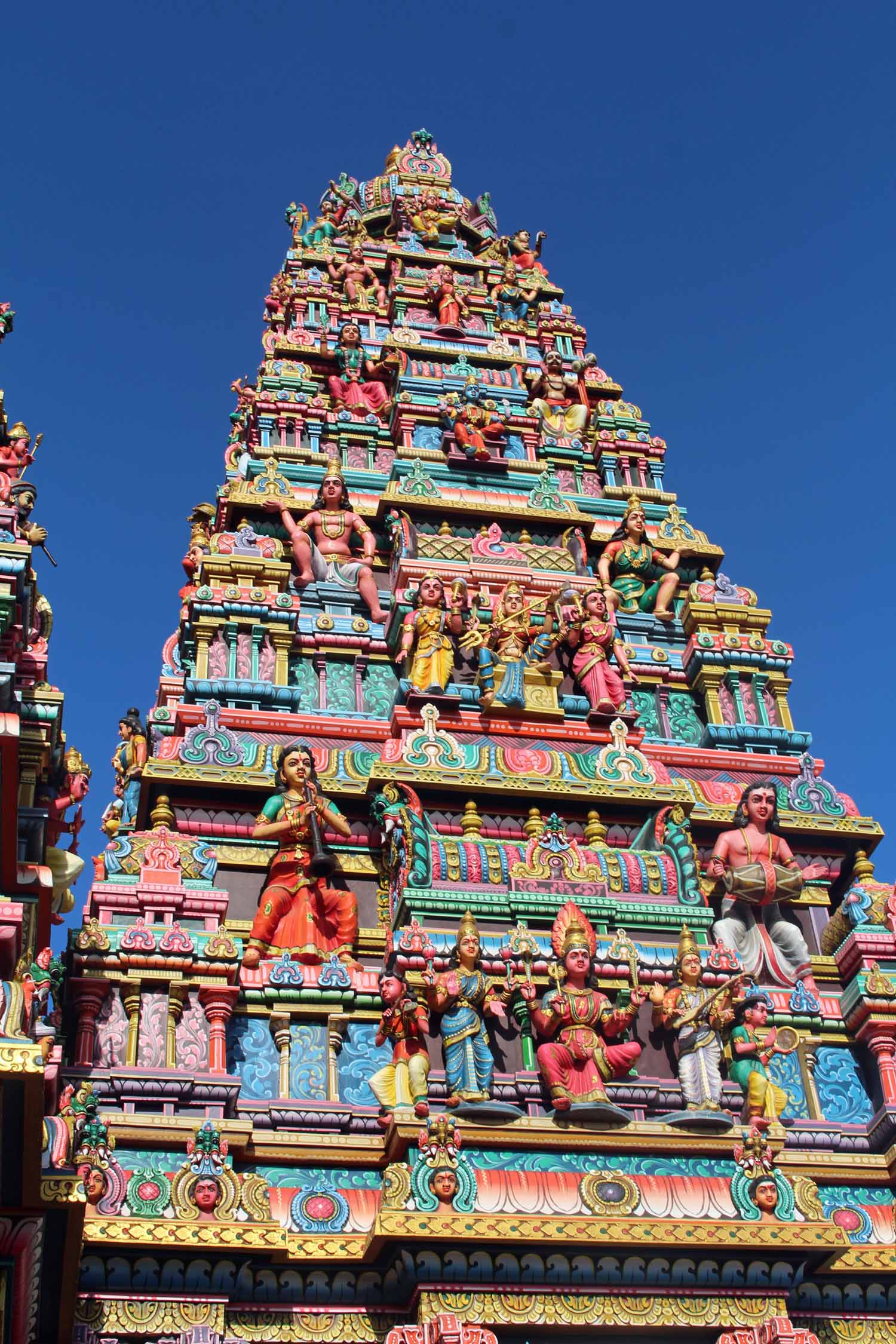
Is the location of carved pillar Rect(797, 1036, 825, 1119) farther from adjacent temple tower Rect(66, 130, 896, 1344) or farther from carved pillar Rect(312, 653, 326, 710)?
carved pillar Rect(312, 653, 326, 710)

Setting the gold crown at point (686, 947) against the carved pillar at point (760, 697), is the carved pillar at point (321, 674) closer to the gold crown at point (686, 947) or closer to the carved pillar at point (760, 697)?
the carved pillar at point (760, 697)

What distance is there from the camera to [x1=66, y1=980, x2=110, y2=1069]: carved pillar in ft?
49.9

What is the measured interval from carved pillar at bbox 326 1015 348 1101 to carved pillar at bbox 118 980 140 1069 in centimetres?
175

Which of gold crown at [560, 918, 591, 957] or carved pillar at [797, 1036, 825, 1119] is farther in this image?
carved pillar at [797, 1036, 825, 1119]

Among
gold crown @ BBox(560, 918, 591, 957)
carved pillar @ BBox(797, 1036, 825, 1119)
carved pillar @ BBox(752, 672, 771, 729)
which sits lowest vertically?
carved pillar @ BBox(797, 1036, 825, 1119)

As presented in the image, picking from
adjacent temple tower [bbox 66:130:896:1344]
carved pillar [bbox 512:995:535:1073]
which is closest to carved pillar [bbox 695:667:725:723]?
adjacent temple tower [bbox 66:130:896:1344]

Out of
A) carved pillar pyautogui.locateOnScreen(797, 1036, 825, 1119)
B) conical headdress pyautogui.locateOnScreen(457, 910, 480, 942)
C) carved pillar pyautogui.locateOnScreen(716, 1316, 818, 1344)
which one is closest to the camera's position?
carved pillar pyautogui.locateOnScreen(716, 1316, 818, 1344)

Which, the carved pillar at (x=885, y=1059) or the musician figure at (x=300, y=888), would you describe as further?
the musician figure at (x=300, y=888)

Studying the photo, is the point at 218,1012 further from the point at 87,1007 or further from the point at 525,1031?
the point at 525,1031

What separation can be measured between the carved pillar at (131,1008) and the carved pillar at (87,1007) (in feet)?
0.50

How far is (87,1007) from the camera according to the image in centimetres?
1536

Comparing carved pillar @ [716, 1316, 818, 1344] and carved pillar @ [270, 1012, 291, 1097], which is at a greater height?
carved pillar @ [270, 1012, 291, 1097]

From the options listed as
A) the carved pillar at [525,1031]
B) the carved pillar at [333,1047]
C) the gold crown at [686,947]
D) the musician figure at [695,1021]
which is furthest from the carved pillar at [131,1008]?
the gold crown at [686,947]

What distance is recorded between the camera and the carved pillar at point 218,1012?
15.3 metres
